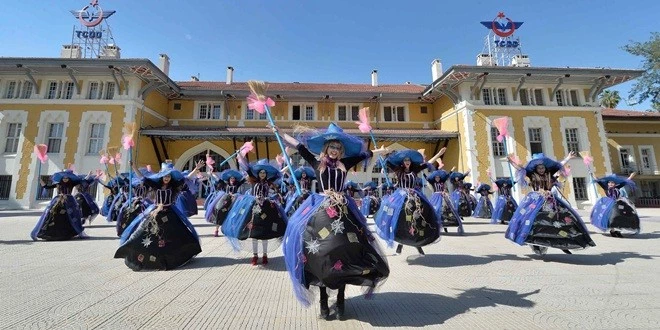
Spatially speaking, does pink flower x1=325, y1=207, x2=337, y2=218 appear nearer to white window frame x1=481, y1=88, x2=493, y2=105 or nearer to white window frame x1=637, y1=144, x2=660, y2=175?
white window frame x1=481, y1=88, x2=493, y2=105

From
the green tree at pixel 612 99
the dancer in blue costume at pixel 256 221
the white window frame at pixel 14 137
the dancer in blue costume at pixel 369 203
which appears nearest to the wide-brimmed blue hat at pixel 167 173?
the dancer in blue costume at pixel 256 221

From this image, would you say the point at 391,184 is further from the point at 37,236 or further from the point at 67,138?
the point at 67,138

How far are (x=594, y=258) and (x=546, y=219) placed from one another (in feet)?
3.92

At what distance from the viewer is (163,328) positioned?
2650mm

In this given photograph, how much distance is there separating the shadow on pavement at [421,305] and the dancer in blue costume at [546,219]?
2.29m

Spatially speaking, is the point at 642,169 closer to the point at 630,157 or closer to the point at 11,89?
the point at 630,157

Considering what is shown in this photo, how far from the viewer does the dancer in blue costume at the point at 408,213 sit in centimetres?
554

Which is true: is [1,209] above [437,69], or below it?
below

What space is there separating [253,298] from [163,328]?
1.03 m

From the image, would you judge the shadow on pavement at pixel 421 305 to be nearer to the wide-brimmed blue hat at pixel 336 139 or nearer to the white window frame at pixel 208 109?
the wide-brimmed blue hat at pixel 336 139

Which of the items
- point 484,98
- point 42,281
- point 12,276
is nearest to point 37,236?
point 12,276

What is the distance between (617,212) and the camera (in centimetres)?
855

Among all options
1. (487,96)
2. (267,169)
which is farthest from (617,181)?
(487,96)

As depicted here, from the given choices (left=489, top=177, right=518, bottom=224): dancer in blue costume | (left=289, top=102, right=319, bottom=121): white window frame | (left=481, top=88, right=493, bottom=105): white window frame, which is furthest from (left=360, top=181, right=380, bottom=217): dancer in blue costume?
(left=481, top=88, right=493, bottom=105): white window frame
